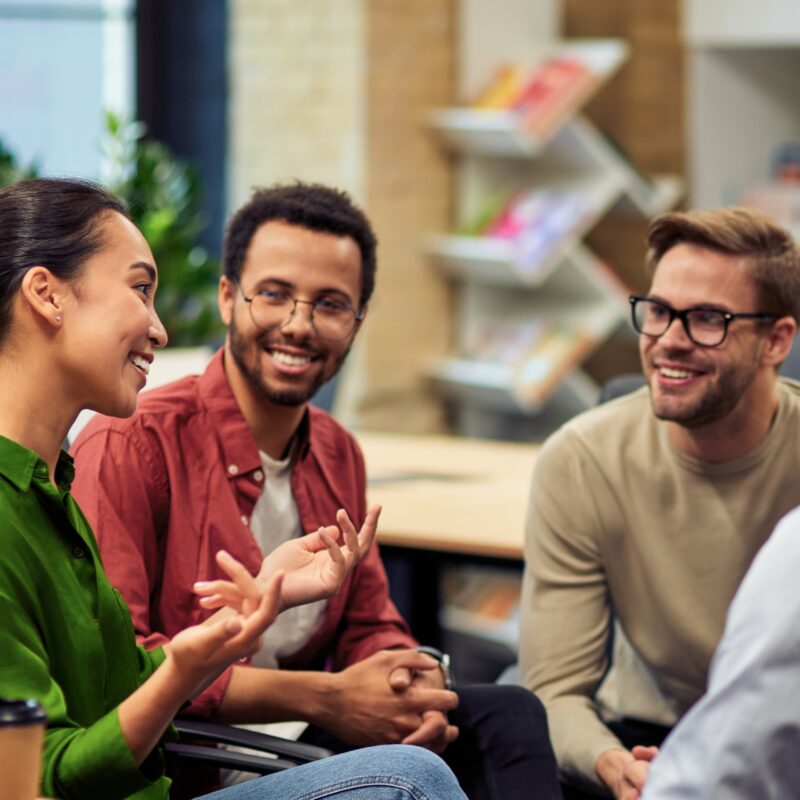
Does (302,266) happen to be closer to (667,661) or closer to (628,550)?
(628,550)

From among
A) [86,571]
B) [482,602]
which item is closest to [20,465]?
[86,571]

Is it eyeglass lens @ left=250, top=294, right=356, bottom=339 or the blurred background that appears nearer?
eyeglass lens @ left=250, top=294, right=356, bottom=339

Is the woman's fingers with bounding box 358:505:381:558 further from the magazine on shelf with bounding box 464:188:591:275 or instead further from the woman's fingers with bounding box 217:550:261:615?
the magazine on shelf with bounding box 464:188:591:275

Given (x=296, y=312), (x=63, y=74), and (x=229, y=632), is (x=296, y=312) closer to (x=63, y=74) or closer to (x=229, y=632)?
(x=229, y=632)

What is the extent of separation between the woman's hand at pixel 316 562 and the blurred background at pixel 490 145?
316 centimetres

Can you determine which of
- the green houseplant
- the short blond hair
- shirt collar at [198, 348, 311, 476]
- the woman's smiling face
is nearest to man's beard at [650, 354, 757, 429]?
the short blond hair

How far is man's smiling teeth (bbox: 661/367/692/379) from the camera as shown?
2156 mm

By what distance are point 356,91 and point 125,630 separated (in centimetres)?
356

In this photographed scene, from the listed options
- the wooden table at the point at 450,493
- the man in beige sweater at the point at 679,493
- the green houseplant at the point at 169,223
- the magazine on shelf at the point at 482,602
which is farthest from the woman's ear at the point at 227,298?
the magazine on shelf at the point at 482,602

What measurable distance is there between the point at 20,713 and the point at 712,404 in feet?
4.15

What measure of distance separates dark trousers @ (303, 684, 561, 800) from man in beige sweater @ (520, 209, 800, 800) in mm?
123

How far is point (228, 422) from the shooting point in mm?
2090

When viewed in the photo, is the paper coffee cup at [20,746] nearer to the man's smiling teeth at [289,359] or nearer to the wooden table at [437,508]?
the man's smiling teeth at [289,359]

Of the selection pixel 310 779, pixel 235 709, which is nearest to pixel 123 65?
pixel 235 709
